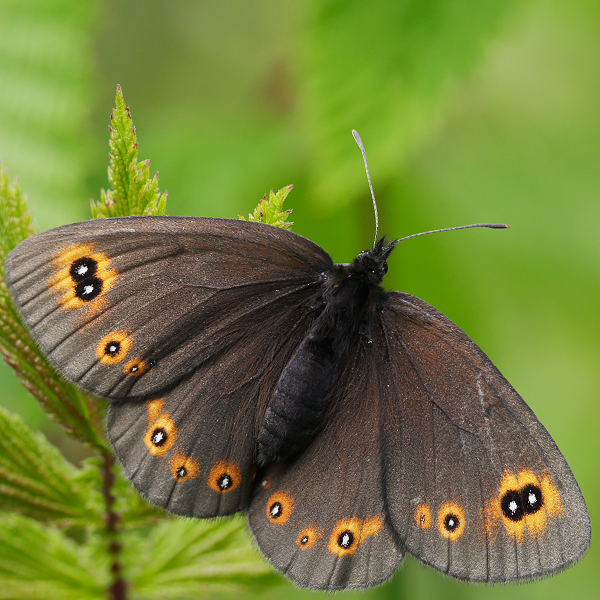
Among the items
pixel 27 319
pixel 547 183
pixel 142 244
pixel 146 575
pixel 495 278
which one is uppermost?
pixel 547 183

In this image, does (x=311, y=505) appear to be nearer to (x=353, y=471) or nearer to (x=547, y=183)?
(x=353, y=471)

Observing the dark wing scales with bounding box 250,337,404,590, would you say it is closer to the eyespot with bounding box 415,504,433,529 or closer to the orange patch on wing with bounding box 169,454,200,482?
the eyespot with bounding box 415,504,433,529

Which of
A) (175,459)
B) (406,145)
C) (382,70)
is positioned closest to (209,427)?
(175,459)

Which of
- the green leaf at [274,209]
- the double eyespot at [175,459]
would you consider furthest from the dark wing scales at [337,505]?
the green leaf at [274,209]

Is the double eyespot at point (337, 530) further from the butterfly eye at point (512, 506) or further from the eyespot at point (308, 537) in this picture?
the butterfly eye at point (512, 506)

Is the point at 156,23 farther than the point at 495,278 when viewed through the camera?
Yes

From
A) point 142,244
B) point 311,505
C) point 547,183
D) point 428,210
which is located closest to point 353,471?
point 311,505

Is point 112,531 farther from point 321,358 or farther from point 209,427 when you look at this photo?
point 321,358
